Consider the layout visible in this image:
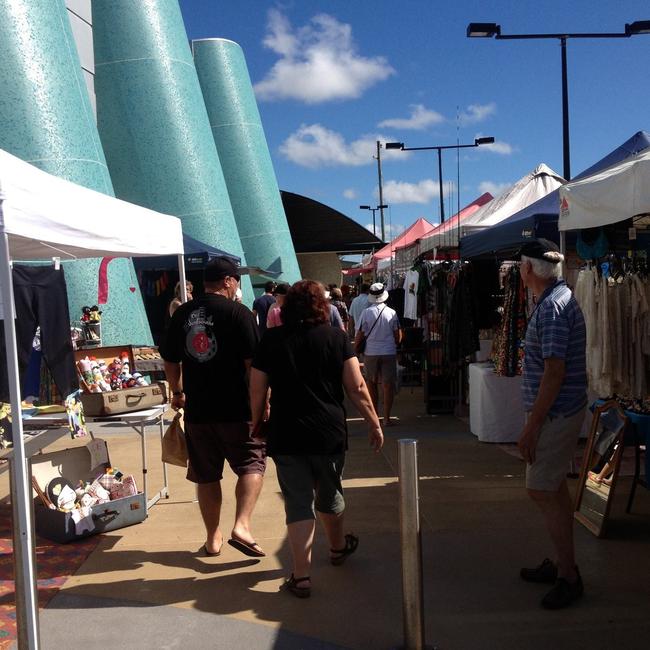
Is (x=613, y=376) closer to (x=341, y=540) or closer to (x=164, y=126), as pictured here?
(x=341, y=540)

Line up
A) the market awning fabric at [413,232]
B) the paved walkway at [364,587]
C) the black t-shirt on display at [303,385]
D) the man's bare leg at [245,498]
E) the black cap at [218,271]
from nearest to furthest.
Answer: the paved walkway at [364,587] → the black t-shirt on display at [303,385] → the man's bare leg at [245,498] → the black cap at [218,271] → the market awning fabric at [413,232]

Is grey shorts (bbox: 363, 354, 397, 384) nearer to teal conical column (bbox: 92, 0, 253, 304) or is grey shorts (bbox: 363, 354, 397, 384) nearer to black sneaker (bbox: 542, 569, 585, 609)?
black sneaker (bbox: 542, 569, 585, 609)

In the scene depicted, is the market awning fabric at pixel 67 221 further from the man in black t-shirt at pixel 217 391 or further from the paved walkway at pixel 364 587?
the paved walkway at pixel 364 587

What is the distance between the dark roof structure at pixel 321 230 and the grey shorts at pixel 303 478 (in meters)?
35.8

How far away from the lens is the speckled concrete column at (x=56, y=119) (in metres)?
11.9

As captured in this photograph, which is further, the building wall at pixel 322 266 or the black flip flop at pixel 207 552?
the building wall at pixel 322 266

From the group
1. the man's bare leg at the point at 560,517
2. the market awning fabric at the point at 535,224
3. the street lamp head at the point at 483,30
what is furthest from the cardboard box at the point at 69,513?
the street lamp head at the point at 483,30

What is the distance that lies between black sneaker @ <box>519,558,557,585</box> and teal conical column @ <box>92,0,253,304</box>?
15.8 meters

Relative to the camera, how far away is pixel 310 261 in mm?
45688

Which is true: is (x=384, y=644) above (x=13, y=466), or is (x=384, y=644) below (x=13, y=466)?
below

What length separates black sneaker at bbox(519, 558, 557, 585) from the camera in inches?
171

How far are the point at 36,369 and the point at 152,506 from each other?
1.44 m

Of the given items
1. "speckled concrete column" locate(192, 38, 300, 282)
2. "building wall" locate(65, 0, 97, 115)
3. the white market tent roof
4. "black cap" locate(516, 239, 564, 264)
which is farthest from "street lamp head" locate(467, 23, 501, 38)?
"speckled concrete column" locate(192, 38, 300, 282)

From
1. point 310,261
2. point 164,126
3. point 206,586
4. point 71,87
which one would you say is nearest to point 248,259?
point 164,126
